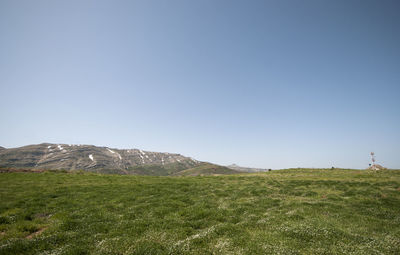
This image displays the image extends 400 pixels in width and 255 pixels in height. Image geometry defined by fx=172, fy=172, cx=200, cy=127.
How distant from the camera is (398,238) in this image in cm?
1037

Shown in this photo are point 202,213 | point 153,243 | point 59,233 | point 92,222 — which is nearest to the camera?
point 153,243

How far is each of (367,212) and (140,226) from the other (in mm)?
19645

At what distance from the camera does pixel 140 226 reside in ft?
41.4

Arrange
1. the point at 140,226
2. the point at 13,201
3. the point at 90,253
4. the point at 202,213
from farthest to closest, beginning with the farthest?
the point at 13,201 → the point at 202,213 → the point at 140,226 → the point at 90,253

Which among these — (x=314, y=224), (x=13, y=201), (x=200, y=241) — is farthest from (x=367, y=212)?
(x=13, y=201)

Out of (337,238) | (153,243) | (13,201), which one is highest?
(337,238)

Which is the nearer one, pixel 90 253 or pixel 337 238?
pixel 90 253

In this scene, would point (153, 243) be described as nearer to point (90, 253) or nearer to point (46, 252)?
point (90, 253)

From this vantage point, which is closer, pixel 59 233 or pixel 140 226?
pixel 59 233

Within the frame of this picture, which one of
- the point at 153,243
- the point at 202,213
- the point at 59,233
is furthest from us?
the point at 202,213

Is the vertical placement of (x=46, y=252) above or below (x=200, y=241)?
below

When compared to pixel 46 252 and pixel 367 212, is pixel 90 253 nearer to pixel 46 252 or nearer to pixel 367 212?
pixel 46 252

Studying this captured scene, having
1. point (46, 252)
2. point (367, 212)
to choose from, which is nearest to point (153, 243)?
point (46, 252)

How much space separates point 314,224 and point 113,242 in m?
13.4
